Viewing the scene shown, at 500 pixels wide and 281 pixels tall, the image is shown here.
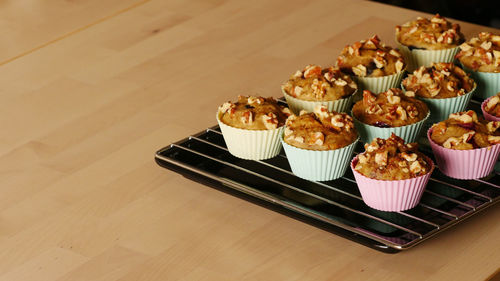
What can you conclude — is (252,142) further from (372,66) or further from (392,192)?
(372,66)

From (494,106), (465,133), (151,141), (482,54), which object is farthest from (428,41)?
(151,141)

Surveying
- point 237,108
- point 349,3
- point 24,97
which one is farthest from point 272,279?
point 349,3

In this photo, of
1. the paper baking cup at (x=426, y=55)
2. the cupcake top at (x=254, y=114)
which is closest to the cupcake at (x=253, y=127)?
the cupcake top at (x=254, y=114)

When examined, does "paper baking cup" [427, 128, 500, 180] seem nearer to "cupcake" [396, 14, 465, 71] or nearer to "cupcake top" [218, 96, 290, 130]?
"cupcake top" [218, 96, 290, 130]

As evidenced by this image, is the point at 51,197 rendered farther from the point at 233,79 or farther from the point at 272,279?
the point at 233,79

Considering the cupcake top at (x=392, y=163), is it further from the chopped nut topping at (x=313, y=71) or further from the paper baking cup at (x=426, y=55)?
the paper baking cup at (x=426, y=55)
